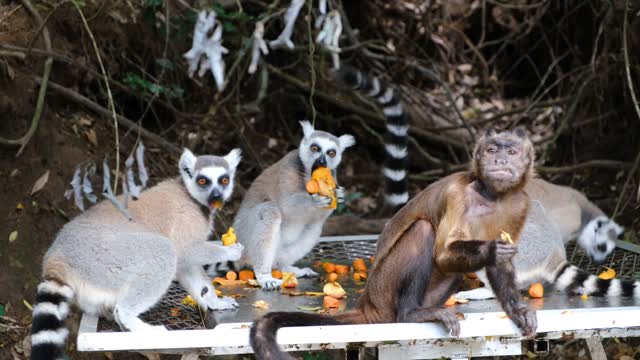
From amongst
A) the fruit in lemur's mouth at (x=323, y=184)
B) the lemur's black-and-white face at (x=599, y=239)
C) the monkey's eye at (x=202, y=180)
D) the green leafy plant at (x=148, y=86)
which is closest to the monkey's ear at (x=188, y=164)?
the monkey's eye at (x=202, y=180)

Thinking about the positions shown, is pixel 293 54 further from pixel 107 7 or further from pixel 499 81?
pixel 499 81

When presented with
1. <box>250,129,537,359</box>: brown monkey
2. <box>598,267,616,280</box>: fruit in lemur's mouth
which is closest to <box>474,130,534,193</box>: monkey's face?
<box>250,129,537,359</box>: brown monkey

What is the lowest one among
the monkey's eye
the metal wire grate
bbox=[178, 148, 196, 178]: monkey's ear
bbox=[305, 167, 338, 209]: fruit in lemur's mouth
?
the metal wire grate

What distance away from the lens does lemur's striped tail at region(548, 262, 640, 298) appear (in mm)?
5523

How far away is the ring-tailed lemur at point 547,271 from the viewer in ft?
18.3

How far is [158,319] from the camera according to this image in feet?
17.8

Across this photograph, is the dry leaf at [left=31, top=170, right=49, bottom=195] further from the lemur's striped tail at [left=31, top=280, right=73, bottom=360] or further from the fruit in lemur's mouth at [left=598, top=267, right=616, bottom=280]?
the fruit in lemur's mouth at [left=598, top=267, right=616, bottom=280]

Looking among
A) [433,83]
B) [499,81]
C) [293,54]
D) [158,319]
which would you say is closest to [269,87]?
[293,54]

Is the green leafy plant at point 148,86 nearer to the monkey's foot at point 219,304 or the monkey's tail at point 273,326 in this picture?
the monkey's foot at point 219,304

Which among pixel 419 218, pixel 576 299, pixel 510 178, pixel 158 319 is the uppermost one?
pixel 510 178

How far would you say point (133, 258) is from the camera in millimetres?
5164

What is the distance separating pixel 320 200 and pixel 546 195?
6.56ft

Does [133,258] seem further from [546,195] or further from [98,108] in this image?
[546,195]

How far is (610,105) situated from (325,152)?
3705 millimetres
